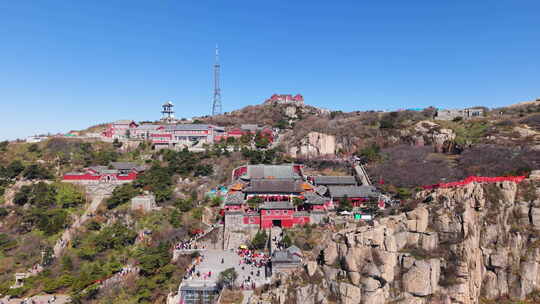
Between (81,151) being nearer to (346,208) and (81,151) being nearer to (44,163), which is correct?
(44,163)

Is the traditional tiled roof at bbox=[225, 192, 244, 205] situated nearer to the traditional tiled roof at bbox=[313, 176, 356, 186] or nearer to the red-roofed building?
the traditional tiled roof at bbox=[313, 176, 356, 186]

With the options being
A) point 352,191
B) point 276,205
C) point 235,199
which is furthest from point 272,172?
point 352,191

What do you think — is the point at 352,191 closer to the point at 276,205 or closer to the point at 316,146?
the point at 276,205

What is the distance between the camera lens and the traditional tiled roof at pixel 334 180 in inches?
1629

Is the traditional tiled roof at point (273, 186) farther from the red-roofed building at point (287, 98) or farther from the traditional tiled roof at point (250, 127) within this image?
the red-roofed building at point (287, 98)

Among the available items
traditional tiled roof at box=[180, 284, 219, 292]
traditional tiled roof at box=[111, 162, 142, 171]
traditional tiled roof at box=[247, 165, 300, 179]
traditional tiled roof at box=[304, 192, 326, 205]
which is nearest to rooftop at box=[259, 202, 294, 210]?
traditional tiled roof at box=[304, 192, 326, 205]

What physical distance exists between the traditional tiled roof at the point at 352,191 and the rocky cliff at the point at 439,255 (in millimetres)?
7312

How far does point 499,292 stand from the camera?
27844 millimetres

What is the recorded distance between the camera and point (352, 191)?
37781 millimetres

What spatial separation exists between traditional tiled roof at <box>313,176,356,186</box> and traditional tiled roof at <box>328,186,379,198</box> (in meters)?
2.36

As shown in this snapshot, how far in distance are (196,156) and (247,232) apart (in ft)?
69.5

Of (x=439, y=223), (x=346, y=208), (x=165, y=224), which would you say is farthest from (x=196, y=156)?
(x=439, y=223)

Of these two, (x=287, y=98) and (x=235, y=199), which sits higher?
(x=287, y=98)

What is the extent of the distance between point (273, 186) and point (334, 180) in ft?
28.0
